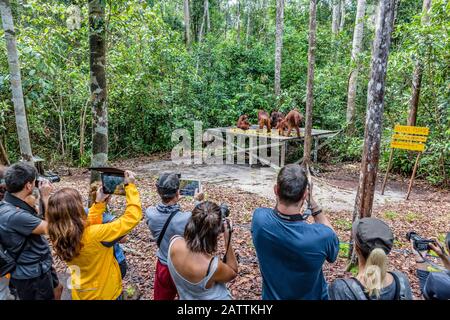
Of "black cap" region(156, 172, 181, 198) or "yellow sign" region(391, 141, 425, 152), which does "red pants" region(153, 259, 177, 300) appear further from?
"yellow sign" region(391, 141, 425, 152)

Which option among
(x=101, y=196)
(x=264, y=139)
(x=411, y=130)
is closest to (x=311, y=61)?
(x=411, y=130)

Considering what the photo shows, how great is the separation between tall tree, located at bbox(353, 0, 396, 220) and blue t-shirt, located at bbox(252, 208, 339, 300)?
6.34 feet

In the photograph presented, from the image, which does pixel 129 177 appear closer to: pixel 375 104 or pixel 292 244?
pixel 292 244

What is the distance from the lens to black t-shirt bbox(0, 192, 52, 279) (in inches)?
94.3

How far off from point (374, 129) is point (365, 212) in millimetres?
1001

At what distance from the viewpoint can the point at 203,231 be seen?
211 centimetres

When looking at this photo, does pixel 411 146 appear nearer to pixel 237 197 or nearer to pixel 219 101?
pixel 237 197

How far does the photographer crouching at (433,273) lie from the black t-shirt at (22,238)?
9.28 feet

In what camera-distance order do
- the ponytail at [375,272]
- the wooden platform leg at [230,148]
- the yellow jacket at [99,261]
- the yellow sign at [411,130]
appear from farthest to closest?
the wooden platform leg at [230,148]
the yellow sign at [411,130]
the yellow jacket at [99,261]
the ponytail at [375,272]

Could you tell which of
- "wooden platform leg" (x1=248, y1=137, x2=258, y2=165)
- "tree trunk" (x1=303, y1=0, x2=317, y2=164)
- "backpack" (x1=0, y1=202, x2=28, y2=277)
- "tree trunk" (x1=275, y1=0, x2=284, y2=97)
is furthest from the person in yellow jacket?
"tree trunk" (x1=275, y1=0, x2=284, y2=97)

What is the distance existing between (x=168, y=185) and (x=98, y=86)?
2549mm

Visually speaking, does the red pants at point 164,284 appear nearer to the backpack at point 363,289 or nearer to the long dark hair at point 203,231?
the long dark hair at point 203,231

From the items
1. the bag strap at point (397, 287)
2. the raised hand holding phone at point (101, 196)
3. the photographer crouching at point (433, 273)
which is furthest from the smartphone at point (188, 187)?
the photographer crouching at point (433, 273)

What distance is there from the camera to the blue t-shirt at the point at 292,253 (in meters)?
2.08
